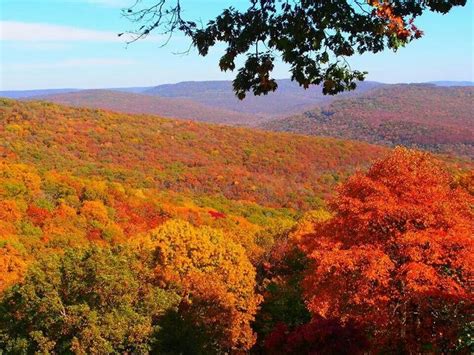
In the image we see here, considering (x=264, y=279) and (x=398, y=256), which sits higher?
(x=398, y=256)

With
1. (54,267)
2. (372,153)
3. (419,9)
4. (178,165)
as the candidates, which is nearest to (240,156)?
(178,165)

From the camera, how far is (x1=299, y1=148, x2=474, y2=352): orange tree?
52.3 ft

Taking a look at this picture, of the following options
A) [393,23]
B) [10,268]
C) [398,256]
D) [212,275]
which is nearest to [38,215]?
[10,268]

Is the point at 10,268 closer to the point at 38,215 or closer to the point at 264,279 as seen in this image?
the point at 38,215

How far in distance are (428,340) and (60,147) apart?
279 ft

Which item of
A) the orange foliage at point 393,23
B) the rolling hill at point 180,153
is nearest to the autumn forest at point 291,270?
the orange foliage at point 393,23

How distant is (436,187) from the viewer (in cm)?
1792

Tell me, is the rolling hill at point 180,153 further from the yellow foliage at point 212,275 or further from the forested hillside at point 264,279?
the yellow foliage at point 212,275

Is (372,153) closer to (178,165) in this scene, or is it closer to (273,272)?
(178,165)

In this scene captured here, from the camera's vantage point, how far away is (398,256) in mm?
17375

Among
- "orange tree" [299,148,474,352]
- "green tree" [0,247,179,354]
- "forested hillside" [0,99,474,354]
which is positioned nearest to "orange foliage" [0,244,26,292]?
"forested hillside" [0,99,474,354]

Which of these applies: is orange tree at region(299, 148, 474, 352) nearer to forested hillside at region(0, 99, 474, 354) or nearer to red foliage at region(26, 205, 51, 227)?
forested hillside at region(0, 99, 474, 354)

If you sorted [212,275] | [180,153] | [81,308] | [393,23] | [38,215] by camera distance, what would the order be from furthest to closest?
[180,153], [38,215], [212,275], [81,308], [393,23]

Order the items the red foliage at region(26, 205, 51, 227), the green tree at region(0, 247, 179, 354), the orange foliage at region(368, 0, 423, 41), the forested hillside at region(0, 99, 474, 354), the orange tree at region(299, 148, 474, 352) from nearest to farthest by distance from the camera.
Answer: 1. the orange foliage at region(368, 0, 423, 41)
2. the orange tree at region(299, 148, 474, 352)
3. the forested hillside at region(0, 99, 474, 354)
4. the green tree at region(0, 247, 179, 354)
5. the red foliage at region(26, 205, 51, 227)
